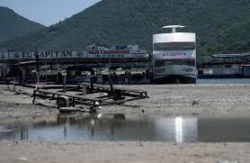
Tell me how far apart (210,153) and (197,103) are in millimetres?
22718

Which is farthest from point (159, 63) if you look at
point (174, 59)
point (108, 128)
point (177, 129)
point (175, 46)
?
point (177, 129)

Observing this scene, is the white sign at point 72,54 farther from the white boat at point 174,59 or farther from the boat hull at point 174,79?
the boat hull at point 174,79

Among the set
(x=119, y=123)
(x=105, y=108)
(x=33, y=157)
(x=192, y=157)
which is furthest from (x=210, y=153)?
(x=105, y=108)

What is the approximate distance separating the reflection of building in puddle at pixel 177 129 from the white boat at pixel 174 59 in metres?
47.3

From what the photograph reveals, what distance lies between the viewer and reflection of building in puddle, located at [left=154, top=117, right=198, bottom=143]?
23.3 m

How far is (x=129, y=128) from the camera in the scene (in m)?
27.7

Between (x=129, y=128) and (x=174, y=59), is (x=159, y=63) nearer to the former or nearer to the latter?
(x=174, y=59)

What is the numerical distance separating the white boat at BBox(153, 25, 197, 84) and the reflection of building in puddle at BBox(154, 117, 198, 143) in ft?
155

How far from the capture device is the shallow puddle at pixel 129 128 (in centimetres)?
2370

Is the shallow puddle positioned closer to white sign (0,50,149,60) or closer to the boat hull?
the boat hull

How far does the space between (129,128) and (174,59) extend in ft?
174

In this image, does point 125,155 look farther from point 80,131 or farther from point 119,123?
point 119,123

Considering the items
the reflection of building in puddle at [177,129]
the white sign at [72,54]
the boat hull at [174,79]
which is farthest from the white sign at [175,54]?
the reflection of building in puddle at [177,129]

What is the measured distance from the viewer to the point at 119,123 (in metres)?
30.5
